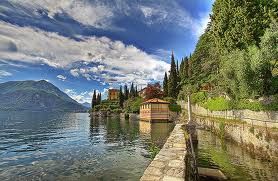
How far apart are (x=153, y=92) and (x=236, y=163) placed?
246 ft

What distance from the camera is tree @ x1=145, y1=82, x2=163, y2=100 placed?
9394cm

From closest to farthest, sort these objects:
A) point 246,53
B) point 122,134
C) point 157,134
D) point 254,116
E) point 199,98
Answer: point 254,116
point 246,53
point 157,134
point 122,134
point 199,98

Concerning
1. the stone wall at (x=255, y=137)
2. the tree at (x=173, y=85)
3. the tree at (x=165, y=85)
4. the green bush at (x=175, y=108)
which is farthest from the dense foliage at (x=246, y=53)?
the tree at (x=165, y=85)

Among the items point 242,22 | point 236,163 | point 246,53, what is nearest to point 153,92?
point 242,22

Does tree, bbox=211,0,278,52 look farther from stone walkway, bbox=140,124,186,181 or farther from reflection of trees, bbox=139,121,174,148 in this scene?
stone walkway, bbox=140,124,186,181

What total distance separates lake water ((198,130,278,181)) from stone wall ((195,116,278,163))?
25.3 inches

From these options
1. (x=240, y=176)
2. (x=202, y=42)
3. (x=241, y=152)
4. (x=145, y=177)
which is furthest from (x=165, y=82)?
(x=145, y=177)

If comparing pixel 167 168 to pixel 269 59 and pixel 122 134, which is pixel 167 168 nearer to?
pixel 269 59

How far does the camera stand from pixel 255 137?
22438 mm

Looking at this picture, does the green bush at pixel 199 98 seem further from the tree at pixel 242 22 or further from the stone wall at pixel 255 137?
the stone wall at pixel 255 137

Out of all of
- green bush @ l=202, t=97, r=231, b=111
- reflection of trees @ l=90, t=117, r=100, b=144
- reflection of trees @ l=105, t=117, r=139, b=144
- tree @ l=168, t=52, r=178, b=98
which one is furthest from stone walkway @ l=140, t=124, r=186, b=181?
tree @ l=168, t=52, r=178, b=98

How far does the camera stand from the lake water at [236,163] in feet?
52.7

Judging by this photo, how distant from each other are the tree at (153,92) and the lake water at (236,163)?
66611 millimetres

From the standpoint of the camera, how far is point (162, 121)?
71875 mm
